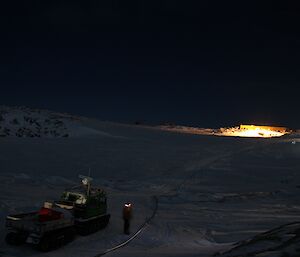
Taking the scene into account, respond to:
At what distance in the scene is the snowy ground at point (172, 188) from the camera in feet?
54.6

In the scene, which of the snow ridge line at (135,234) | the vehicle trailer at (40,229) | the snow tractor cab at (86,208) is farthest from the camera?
the snow tractor cab at (86,208)

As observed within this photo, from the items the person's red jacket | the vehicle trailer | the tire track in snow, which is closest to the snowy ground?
Result: the tire track in snow

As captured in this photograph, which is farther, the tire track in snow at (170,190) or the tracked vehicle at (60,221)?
the tire track in snow at (170,190)

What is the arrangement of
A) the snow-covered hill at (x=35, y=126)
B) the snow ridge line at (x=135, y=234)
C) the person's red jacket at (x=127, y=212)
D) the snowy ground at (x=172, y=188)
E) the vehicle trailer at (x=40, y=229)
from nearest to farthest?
the vehicle trailer at (x=40, y=229)
the snow ridge line at (x=135, y=234)
the snowy ground at (x=172, y=188)
the person's red jacket at (x=127, y=212)
the snow-covered hill at (x=35, y=126)

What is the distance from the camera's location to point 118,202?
83.8 ft

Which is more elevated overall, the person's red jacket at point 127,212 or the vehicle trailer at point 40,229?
the person's red jacket at point 127,212

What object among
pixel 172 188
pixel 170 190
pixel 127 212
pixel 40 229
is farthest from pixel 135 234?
pixel 172 188

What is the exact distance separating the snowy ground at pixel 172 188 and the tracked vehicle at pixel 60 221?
1.10ft

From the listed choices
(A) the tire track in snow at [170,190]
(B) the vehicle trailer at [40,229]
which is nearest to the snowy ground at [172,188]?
(A) the tire track in snow at [170,190]

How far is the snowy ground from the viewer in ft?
54.6

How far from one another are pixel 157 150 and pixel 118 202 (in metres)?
24.5

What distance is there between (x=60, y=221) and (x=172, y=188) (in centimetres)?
1655

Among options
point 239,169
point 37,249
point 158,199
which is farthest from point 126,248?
point 239,169

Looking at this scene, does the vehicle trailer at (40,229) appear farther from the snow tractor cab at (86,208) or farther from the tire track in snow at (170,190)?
the tire track in snow at (170,190)
